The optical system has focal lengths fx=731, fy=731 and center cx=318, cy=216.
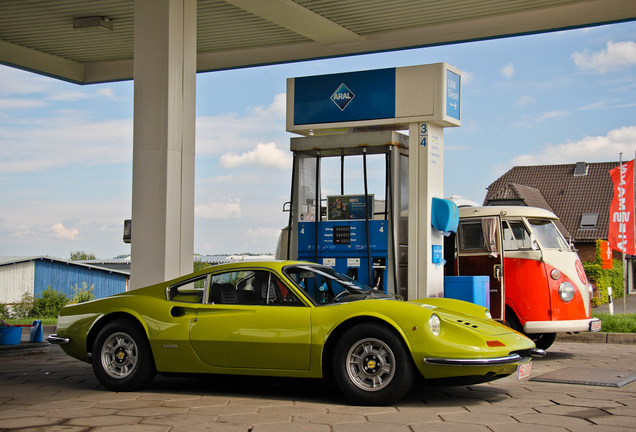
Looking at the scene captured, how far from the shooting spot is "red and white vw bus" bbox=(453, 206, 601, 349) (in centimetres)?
1085

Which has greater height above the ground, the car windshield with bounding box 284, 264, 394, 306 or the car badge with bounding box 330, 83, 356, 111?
the car badge with bounding box 330, 83, 356, 111

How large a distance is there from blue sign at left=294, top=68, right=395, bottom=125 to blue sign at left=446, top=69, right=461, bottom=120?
0.82 m

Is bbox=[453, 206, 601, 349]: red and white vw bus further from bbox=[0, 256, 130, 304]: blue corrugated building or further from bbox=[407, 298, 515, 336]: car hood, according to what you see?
bbox=[0, 256, 130, 304]: blue corrugated building

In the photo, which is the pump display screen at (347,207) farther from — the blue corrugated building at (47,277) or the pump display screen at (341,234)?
the blue corrugated building at (47,277)

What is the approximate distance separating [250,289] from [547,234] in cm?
596

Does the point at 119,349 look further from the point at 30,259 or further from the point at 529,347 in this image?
the point at 30,259

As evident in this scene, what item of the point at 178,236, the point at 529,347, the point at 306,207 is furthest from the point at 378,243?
the point at 529,347

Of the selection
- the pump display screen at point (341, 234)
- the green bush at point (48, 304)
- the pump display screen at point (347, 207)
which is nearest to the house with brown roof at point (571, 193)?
the green bush at point (48, 304)

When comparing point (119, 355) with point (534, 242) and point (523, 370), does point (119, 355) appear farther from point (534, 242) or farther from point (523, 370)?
point (534, 242)

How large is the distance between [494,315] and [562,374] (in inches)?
92.4

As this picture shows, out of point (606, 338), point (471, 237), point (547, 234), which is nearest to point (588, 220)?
point (606, 338)

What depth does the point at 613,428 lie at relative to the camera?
5.51 metres

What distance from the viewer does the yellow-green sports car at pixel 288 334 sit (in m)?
6.28

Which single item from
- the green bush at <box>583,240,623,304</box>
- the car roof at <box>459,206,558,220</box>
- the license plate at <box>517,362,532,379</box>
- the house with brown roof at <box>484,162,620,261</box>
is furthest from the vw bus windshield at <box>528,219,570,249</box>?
the house with brown roof at <box>484,162,620,261</box>
